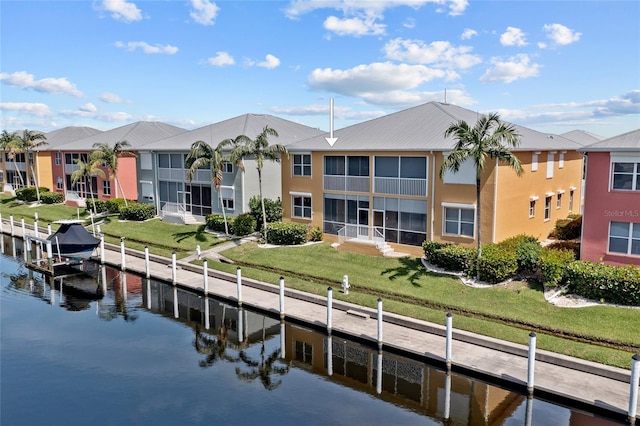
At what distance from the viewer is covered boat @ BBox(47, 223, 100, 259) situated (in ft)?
99.4

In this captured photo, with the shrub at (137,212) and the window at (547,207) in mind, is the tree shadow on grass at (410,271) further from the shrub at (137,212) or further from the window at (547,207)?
the shrub at (137,212)

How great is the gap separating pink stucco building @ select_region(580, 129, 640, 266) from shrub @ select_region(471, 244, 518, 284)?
3.24 m

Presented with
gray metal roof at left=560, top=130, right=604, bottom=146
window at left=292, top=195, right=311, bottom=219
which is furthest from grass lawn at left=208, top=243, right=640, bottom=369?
gray metal roof at left=560, top=130, right=604, bottom=146

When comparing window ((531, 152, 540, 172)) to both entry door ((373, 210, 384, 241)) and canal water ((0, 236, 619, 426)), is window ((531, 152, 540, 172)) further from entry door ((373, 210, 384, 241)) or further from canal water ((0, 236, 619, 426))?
canal water ((0, 236, 619, 426))

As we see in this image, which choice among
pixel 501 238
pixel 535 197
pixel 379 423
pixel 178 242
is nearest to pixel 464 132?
pixel 501 238

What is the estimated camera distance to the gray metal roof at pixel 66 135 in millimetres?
61713

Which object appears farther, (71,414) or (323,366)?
(323,366)

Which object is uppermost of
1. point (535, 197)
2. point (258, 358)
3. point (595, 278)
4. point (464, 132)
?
point (464, 132)

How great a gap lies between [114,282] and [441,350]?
1862 centimetres

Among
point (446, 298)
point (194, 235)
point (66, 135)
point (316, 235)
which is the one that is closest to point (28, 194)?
point (66, 135)

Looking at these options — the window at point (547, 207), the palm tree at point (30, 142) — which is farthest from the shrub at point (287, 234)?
the palm tree at point (30, 142)

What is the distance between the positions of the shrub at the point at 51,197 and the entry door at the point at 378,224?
130 ft

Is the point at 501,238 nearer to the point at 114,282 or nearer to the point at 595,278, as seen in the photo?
the point at 595,278

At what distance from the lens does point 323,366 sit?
17.1m
